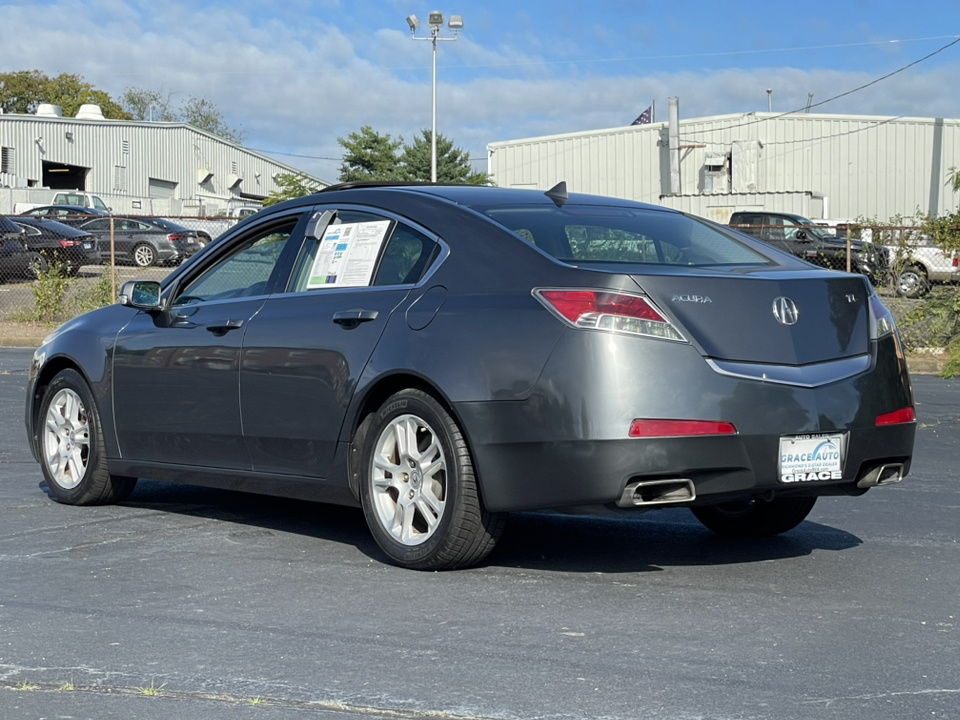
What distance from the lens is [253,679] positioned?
410 centimetres

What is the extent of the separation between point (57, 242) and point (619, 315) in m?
28.4

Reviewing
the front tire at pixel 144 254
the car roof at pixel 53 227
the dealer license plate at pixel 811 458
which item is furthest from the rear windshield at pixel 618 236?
the front tire at pixel 144 254

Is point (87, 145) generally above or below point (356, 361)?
above

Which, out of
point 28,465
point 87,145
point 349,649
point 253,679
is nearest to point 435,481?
point 349,649

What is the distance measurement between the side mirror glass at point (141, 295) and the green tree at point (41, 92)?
297 ft

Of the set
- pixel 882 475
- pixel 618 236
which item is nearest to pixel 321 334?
pixel 618 236

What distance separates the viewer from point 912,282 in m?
18.0

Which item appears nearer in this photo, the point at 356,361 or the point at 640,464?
the point at 640,464

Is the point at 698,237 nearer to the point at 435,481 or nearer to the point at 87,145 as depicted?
the point at 435,481

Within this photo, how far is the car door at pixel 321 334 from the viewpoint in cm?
587

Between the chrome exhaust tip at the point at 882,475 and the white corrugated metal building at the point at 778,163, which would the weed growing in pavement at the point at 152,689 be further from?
the white corrugated metal building at the point at 778,163

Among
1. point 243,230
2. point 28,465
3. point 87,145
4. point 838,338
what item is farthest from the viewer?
point 87,145

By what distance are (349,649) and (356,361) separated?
1644mm

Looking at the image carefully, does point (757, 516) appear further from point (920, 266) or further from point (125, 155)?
point (125, 155)
